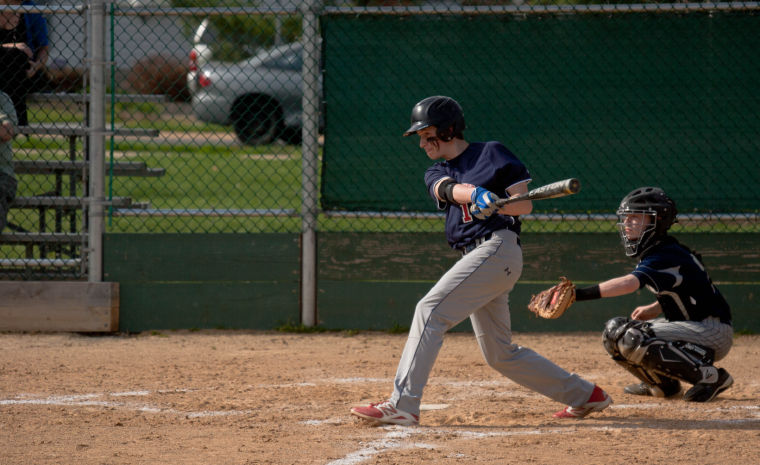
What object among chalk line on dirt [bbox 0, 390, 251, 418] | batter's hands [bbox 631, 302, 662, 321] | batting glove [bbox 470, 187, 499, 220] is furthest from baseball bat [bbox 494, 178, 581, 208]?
chalk line on dirt [bbox 0, 390, 251, 418]

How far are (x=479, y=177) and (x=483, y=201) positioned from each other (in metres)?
0.28

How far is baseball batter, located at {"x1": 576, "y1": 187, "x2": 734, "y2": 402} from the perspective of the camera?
4.63 m

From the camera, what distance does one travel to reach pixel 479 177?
419 cm

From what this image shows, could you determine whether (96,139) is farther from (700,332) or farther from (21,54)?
(700,332)

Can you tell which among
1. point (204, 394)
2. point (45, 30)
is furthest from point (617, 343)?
point (45, 30)

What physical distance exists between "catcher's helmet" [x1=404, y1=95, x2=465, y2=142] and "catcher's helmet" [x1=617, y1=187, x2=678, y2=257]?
3.51ft

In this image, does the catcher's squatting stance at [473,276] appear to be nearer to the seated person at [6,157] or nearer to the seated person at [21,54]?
the seated person at [6,157]

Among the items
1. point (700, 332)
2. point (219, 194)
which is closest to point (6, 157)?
point (700, 332)

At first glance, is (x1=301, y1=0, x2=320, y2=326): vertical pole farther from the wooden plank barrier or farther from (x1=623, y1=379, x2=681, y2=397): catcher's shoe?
(x1=623, y1=379, x2=681, y2=397): catcher's shoe

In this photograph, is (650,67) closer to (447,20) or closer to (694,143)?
(694,143)

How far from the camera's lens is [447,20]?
21.8 feet

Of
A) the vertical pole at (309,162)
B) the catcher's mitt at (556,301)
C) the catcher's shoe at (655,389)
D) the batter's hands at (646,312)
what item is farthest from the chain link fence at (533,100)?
the catcher's mitt at (556,301)

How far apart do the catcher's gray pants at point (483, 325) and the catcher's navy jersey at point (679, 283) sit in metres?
0.67

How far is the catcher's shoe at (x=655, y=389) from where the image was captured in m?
4.87
